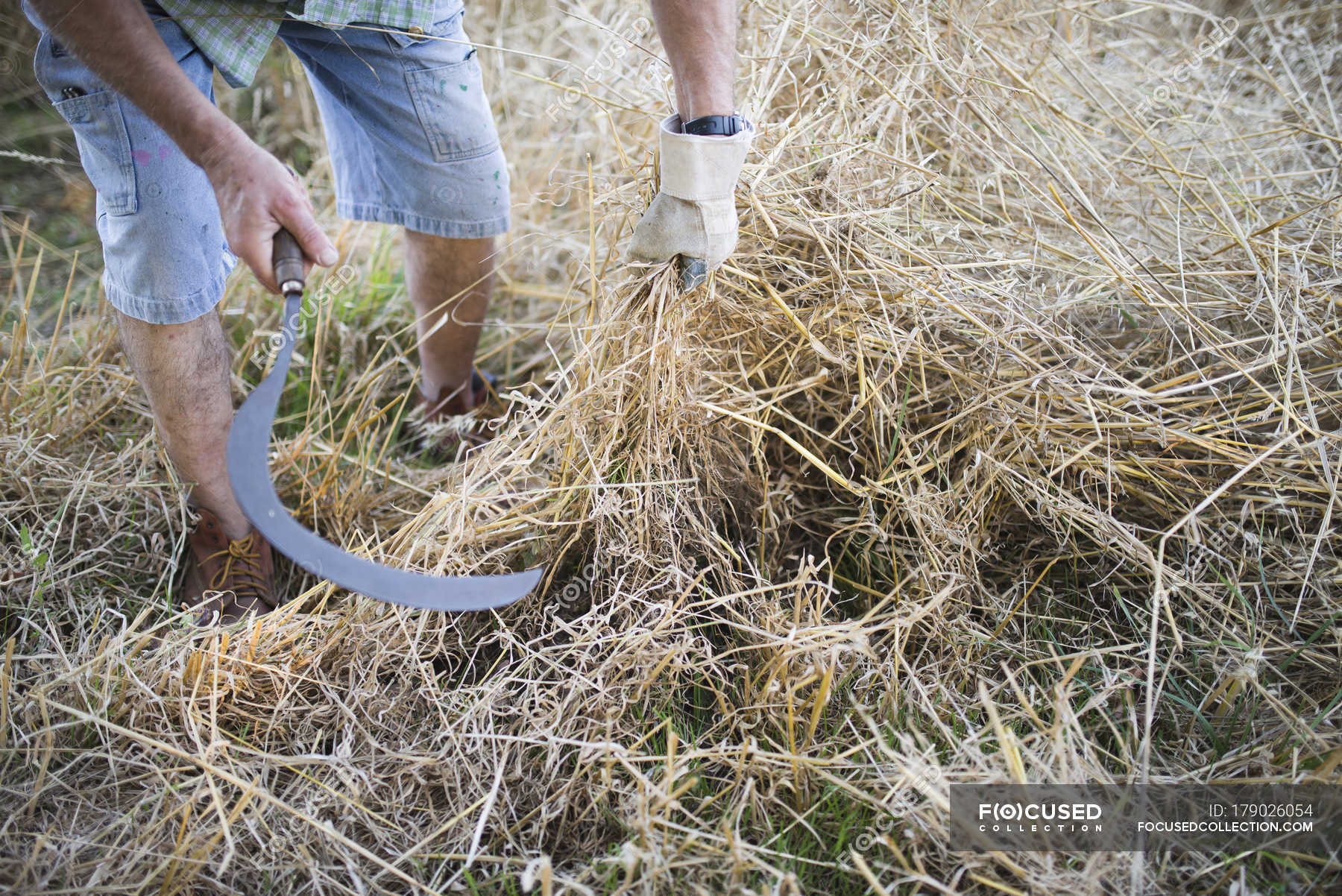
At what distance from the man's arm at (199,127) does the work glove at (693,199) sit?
0.51m

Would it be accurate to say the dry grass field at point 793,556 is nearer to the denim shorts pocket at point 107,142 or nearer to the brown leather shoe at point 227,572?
the brown leather shoe at point 227,572

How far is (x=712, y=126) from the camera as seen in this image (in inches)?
51.2

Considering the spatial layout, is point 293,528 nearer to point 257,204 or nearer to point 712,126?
point 257,204

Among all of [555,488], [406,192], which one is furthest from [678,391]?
[406,192]

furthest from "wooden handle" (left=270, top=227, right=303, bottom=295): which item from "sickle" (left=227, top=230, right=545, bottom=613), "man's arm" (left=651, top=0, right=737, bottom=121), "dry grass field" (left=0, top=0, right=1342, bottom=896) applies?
"man's arm" (left=651, top=0, right=737, bottom=121)

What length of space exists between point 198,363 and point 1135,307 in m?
1.86

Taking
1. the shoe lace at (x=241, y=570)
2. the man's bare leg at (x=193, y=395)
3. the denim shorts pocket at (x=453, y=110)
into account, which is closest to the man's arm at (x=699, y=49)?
the denim shorts pocket at (x=453, y=110)

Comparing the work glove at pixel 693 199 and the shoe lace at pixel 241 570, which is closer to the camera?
the work glove at pixel 693 199

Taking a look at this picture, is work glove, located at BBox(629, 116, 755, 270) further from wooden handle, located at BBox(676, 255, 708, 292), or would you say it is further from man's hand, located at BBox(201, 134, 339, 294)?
man's hand, located at BBox(201, 134, 339, 294)

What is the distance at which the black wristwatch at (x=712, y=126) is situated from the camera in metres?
1.30

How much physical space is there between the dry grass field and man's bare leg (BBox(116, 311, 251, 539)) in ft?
0.46

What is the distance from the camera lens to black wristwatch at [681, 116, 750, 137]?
4.26 ft

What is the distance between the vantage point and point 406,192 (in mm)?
1700

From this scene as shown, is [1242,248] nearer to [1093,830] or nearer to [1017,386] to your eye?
[1017,386]
